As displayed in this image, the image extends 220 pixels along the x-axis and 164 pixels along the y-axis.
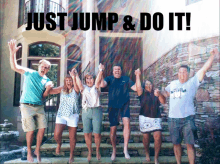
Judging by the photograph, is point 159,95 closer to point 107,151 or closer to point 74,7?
point 107,151

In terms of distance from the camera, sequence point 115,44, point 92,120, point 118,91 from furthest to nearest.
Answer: point 115,44, point 118,91, point 92,120

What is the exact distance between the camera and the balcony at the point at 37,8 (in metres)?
4.10

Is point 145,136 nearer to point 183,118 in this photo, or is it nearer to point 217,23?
point 183,118

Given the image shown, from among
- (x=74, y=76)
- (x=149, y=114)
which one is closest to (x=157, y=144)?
(x=149, y=114)

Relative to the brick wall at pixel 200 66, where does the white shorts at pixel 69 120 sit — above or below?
below

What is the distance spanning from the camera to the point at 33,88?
2975 mm

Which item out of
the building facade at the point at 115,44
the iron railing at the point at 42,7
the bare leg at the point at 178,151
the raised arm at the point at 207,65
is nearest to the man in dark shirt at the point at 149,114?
the bare leg at the point at 178,151

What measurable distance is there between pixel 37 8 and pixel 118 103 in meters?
3.18

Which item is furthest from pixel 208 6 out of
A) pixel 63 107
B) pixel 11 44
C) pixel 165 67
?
pixel 11 44

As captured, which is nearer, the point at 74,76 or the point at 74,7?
the point at 74,76

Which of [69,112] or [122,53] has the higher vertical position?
[122,53]

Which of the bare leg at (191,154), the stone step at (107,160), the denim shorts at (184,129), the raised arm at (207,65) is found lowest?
the stone step at (107,160)

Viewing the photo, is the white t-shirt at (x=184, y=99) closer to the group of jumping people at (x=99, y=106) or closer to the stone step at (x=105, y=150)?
the group of jumping people at (x=99, y=106)

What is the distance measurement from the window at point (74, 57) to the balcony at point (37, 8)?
3.38ft
